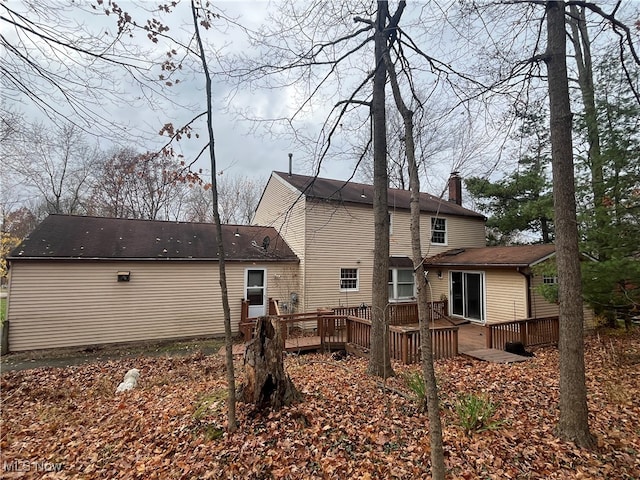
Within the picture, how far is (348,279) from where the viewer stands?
44.4 feet

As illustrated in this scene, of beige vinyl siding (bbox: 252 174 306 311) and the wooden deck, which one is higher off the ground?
beige vinyl siding (bbox: 252 174 306 311)

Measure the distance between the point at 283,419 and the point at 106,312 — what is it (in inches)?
360

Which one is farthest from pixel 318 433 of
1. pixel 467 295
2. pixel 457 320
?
pixel 467 295

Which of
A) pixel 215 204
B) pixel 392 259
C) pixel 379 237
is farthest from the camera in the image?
pixel 392 259

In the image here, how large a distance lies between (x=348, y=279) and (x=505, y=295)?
6164 millimetres

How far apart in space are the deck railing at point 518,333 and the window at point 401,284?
212 inches

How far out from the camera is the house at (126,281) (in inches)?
363

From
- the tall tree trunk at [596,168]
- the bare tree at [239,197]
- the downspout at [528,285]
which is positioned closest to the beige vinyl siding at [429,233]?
the downspout at [528,285]

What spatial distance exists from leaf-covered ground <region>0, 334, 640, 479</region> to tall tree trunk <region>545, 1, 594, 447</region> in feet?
1.07

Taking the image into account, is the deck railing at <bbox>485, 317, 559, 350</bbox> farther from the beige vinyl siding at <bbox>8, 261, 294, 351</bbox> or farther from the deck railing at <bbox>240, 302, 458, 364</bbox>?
the beige vinyl siding at <bbox>8, 261, 294, 351</bbox>

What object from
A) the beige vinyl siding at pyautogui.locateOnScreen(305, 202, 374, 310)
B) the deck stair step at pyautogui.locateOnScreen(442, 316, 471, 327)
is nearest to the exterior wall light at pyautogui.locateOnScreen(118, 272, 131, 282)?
the beige vinyl siding at pyautogui.locateOnScreen(305, 202, 374, 310)

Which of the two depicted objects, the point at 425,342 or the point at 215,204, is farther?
the point at 215,204

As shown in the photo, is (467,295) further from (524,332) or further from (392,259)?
(524,332)

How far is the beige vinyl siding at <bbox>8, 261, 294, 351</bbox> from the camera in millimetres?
9133
